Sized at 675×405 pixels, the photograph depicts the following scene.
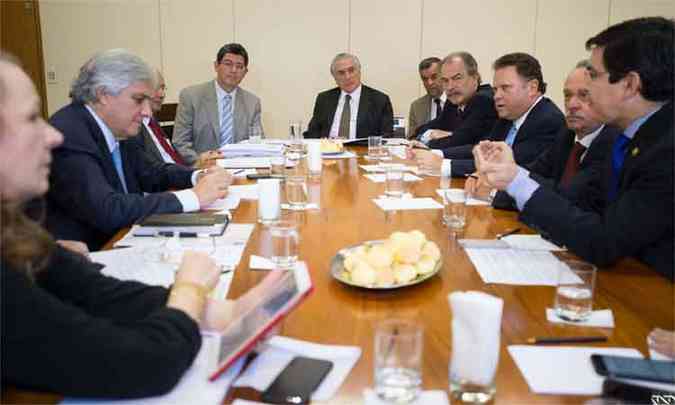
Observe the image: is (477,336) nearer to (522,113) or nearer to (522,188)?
(522,188)

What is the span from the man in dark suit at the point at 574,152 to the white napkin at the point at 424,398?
146 cm

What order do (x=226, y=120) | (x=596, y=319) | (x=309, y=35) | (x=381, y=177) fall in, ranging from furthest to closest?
(x=309, y=35) < (x=226, y=120) < (x=381, y=177) < (x=596, y=319)

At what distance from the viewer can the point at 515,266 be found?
161 centimetres

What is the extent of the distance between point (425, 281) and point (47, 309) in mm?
873

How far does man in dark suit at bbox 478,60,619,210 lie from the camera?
235 cm

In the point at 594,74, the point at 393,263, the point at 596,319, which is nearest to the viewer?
the point at 596,319

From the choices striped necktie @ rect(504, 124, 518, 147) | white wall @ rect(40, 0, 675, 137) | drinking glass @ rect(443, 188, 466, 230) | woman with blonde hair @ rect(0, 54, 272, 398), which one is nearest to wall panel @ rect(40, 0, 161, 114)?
white wall @ rect(40, 0, 675, 137)

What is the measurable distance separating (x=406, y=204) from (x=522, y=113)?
1365 mm

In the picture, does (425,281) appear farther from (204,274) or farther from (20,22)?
(20,22)

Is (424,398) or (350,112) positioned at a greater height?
(350,112)

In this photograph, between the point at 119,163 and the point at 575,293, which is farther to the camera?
the point at 119,163

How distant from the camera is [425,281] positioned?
1483mm

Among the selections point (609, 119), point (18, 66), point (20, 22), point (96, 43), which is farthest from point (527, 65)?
point (20, 22)

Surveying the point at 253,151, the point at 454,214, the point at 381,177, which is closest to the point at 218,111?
the point at 253,151
